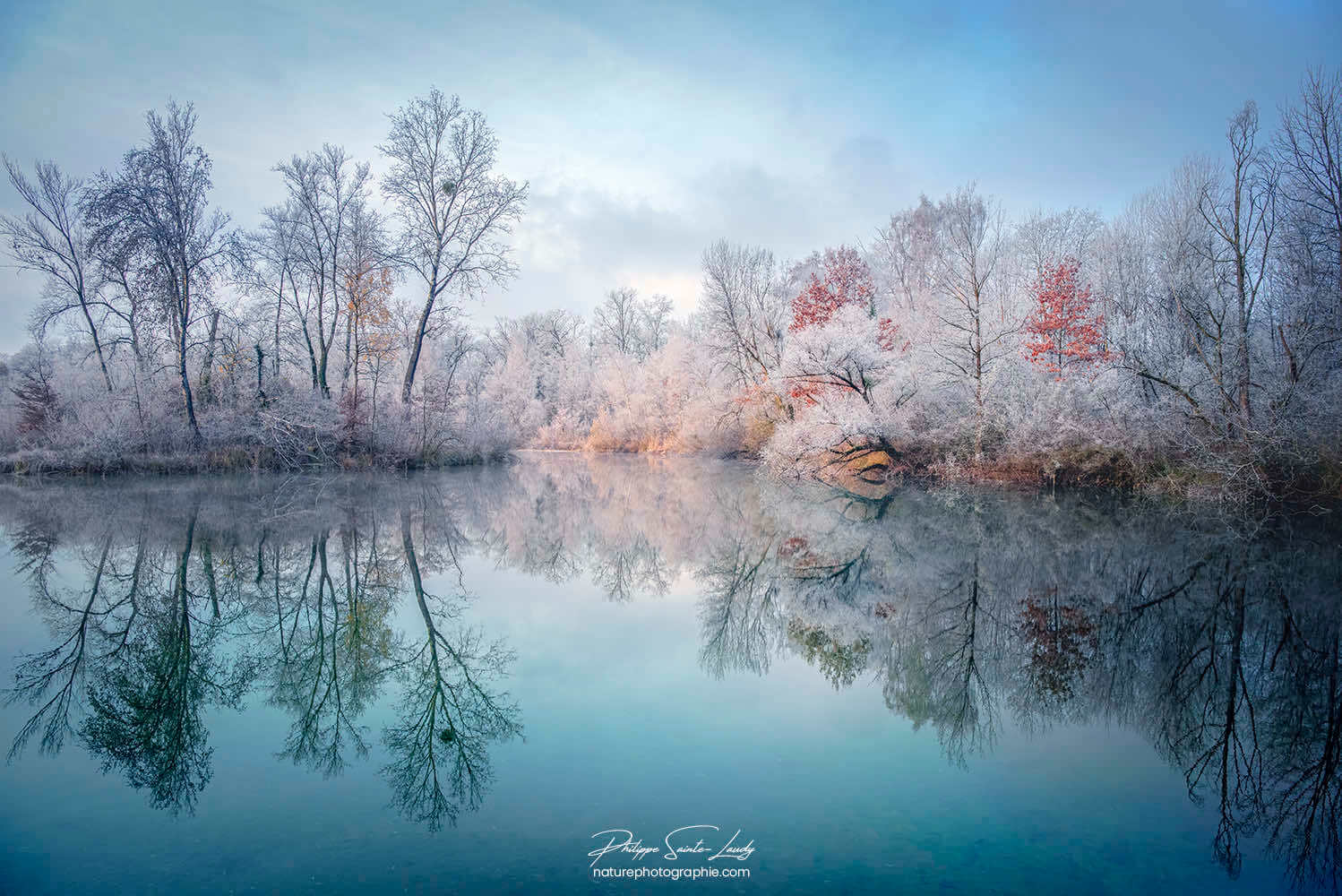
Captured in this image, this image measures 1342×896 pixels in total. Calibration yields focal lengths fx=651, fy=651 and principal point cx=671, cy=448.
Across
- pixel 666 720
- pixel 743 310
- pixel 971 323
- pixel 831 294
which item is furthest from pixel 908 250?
pixel 666 720

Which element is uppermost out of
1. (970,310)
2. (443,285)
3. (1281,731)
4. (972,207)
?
(972,207)

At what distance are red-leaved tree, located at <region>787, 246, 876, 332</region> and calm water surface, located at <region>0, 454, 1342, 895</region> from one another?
21.1m

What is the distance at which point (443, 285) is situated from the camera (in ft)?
72.8

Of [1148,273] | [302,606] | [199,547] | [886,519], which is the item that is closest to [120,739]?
[302,606]

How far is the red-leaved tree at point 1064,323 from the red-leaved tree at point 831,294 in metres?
6.87

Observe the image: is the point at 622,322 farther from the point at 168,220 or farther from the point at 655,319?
the point at 168,220

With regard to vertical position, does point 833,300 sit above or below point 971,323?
above

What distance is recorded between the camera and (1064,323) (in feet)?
76.4

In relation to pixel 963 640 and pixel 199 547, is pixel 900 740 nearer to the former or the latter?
pixel 963 640

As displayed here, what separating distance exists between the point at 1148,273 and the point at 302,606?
30282mm

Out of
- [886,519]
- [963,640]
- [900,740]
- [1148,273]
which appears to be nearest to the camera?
[900,740]

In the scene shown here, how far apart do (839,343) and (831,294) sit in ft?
35.6

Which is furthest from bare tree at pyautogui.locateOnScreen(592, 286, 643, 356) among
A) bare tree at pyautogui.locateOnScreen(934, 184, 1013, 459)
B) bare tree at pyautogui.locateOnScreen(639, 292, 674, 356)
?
bare tree at pyautogui.locateOnScreen(934, 184, 1013, 459)

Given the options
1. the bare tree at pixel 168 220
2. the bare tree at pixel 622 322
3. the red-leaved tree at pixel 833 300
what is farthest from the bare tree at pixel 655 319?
the bare tree at pixel 168 220
